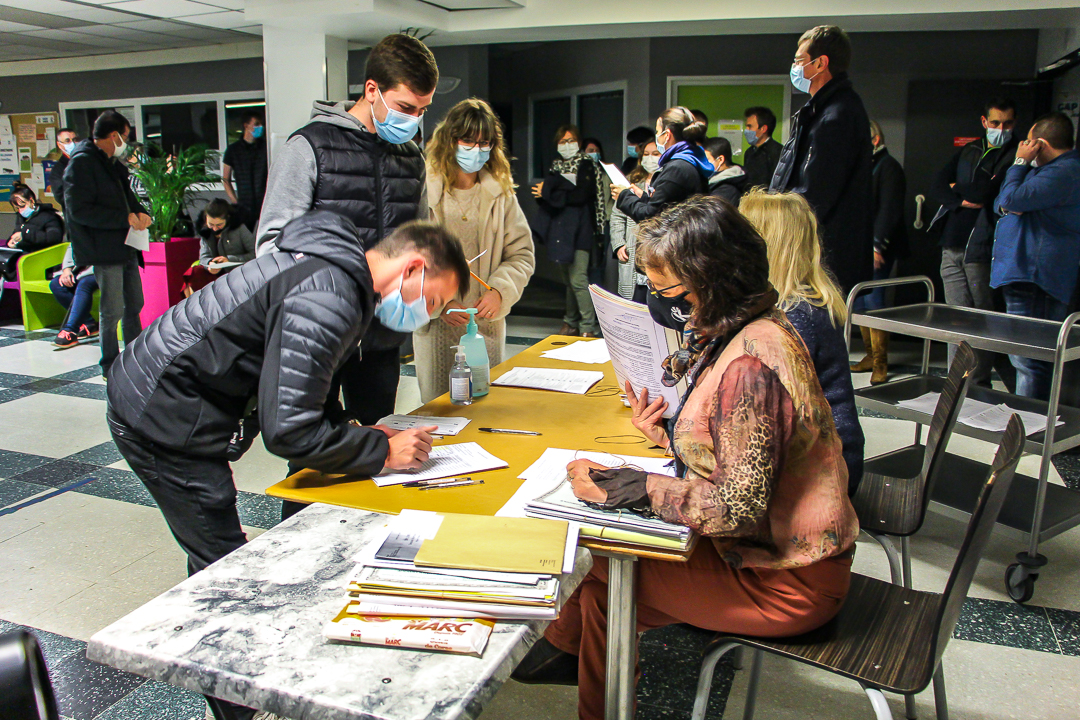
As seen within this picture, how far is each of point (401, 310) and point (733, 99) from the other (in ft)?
18.9

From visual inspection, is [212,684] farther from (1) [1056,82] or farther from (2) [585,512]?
(1) [1056,82]

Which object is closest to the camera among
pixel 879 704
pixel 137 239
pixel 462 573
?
pixel 462 573

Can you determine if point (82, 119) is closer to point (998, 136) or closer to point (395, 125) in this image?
point (395, 125)

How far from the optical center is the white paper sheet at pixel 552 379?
2195 mm

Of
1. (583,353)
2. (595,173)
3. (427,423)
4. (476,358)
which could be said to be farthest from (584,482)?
(595,173)

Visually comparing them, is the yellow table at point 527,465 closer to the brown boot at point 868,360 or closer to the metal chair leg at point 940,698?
the metal chair leg at point 940,698

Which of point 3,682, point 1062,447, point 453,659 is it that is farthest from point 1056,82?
point 3,682

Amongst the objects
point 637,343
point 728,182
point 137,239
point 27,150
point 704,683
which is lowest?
point 704,683

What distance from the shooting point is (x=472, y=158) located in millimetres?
2488

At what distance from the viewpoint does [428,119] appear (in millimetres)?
6949

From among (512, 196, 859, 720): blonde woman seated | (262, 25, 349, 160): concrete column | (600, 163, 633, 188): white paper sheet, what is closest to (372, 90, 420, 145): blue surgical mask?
(512, 196, 859, 720): blonde woman seated

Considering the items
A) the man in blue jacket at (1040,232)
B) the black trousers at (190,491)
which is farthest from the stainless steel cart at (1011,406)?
the black trousers at (190,491)

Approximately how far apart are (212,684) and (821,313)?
4.52 feet

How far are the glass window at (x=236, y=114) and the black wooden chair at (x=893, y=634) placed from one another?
26.7 feet
